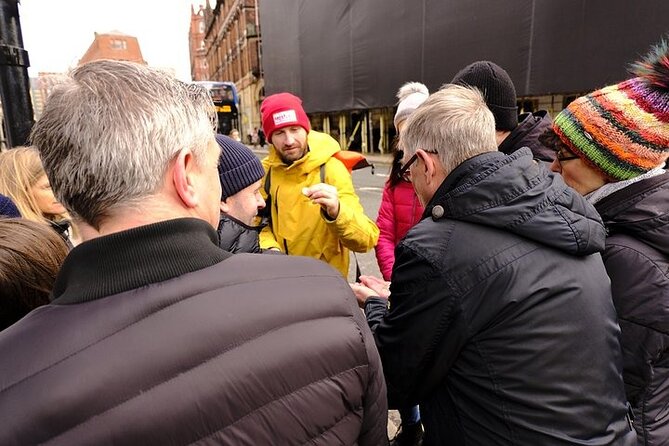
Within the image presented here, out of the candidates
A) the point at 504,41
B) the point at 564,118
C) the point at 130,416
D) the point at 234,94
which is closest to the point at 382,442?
the point at 130,416

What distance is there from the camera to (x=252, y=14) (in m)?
42.8

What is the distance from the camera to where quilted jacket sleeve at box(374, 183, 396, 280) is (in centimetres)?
292

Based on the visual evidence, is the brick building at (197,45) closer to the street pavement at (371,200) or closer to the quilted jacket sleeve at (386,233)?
the street pavement at (371,200)

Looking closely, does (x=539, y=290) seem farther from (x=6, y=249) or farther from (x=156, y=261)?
(x=6, y=249)

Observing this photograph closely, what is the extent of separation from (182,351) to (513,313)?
2.85 ft

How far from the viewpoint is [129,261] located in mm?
792

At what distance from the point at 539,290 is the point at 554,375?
0.78 feet

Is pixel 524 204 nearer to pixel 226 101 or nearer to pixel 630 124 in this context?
pixel 630 124

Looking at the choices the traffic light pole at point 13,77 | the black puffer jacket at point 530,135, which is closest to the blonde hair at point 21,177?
the traffic light pole at point 13,77

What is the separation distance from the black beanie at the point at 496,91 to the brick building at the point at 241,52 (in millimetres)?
38639

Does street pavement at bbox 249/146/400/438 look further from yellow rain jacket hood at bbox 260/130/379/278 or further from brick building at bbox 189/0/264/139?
brick building at bbox 189/0/264/139

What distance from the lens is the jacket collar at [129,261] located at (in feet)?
2.55

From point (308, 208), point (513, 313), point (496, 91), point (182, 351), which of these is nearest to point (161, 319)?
point (182, 351)

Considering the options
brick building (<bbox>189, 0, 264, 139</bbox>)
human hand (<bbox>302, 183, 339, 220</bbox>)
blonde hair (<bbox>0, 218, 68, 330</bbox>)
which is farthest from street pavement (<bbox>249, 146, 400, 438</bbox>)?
brick building (<bbox>189, 0, 264, 139</bbox>)
